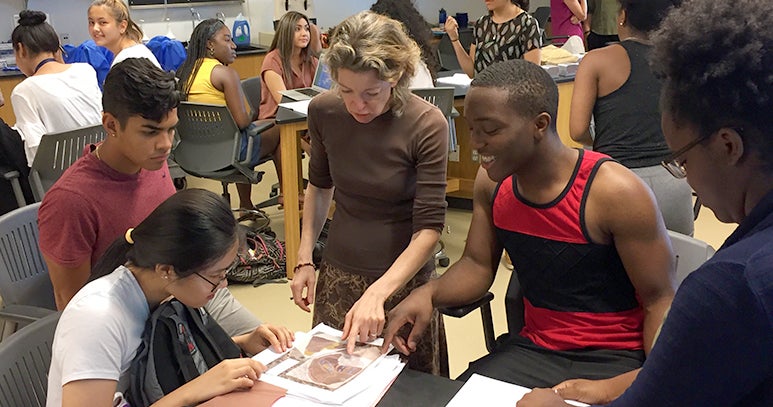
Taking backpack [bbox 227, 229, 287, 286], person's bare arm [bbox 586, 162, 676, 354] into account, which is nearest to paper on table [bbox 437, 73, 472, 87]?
backpack [bbox 227, 229, 287, 286]

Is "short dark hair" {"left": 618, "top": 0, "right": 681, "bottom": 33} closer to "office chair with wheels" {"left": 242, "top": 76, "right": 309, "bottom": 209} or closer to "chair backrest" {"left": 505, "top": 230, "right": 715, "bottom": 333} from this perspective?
"chair backrest" {"left": 505, "top": 230, "right": 715, "bottom": 333}

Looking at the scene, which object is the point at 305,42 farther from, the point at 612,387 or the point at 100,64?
the point at 612,387

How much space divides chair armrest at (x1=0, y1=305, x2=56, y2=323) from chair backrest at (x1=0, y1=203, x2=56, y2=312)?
0.41 ft

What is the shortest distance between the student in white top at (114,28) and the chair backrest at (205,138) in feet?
1.28

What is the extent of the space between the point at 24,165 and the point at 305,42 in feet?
5.55

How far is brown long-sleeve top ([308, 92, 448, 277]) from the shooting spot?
67.6 inches

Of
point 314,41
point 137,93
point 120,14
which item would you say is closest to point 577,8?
point 314,41

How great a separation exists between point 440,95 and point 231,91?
114 centimetres

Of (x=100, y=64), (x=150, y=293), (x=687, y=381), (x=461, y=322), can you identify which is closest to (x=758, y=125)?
(x=687, y=381)

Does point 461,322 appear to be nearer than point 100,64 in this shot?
Yes

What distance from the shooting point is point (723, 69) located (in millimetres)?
838

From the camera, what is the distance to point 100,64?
4.59 meters

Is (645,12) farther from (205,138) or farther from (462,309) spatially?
(205,138)

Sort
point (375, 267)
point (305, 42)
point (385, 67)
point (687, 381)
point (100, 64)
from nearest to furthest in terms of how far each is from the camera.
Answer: point (687, 381)
point (385, 67)
point (375, 267)
point (305, 42)
point (100, 64)
